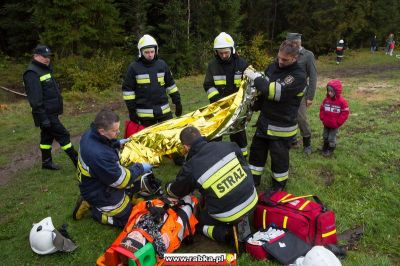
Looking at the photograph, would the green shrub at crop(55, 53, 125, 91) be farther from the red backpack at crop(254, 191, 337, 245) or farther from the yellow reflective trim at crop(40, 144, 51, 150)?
the red backpack at crop(254, 191, 337, 245)

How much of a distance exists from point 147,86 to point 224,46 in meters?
1.48

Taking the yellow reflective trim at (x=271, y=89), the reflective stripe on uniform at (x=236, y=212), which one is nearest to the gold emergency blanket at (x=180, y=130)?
the yellow reflective trim at (x=271, y=89)

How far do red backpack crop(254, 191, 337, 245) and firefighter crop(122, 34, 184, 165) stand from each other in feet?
7.51

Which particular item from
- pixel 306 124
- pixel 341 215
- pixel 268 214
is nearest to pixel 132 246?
pixel 268 214

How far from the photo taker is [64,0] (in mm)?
16016

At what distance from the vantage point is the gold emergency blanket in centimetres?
554

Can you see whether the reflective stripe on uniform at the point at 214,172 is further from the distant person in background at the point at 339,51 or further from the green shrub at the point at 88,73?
the distant person in background at the point at 339,51

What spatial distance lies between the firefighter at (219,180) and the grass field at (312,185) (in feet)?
1.72

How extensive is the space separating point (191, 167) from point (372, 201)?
2.95 metres

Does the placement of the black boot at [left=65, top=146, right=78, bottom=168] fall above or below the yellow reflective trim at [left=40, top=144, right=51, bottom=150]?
below

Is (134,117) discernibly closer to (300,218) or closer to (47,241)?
(47,241)

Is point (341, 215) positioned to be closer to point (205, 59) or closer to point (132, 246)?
point (132, 246)

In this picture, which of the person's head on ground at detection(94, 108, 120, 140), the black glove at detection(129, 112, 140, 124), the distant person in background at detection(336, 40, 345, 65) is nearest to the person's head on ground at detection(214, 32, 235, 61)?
the black glove at detection(129, 112, 140, 124)

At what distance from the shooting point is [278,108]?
5.05 m
